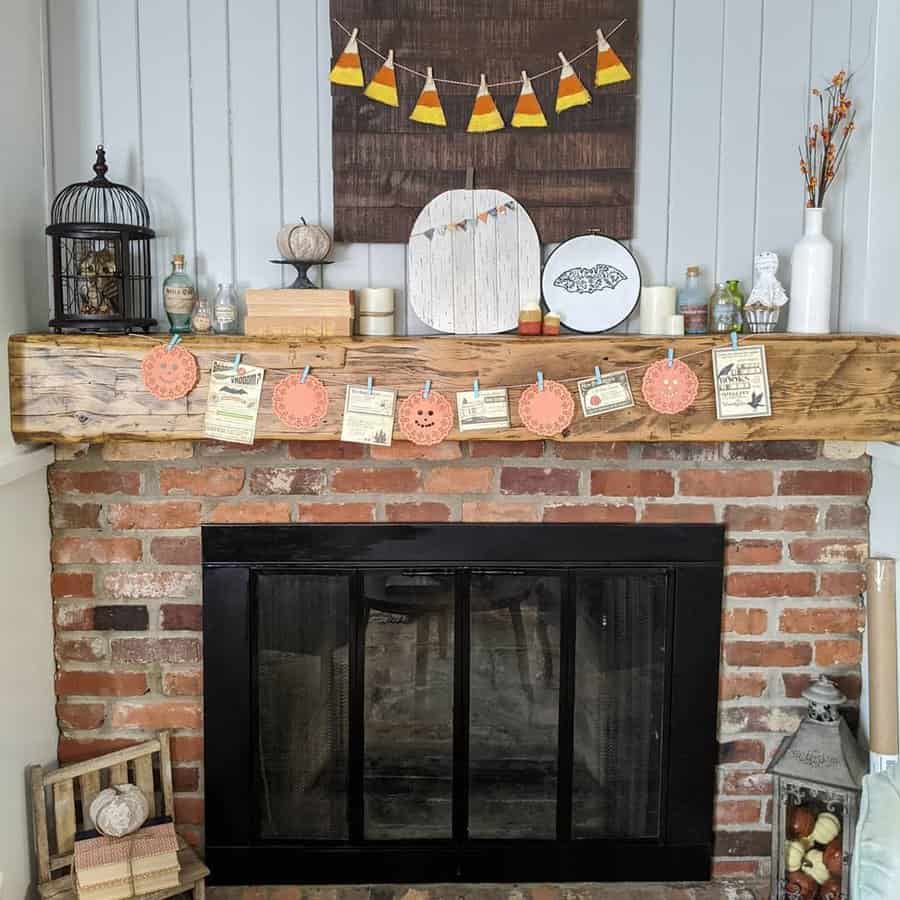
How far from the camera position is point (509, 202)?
6.97 feet

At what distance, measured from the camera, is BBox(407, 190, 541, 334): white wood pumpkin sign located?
83.4 inches

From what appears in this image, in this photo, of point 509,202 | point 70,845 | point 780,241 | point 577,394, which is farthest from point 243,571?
point 780,241

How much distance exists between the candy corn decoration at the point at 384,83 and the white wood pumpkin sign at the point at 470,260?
23cm

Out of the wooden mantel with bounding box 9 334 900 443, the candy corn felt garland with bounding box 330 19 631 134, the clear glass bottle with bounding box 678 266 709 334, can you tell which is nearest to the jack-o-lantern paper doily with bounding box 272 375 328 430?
the wooden mantel with bounding box 9 334 900 443

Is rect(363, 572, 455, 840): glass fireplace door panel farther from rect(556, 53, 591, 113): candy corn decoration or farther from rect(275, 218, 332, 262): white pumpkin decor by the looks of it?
rect(556, 53, 591, 113): candy corn decoration

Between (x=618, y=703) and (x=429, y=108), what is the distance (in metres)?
1.31

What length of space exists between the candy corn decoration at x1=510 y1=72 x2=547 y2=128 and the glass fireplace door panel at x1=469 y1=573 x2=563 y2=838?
3.05ft

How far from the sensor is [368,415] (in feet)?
6.48

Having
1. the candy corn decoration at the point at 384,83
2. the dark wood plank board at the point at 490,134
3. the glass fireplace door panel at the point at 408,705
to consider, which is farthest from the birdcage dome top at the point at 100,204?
the glass fireplace door panel at the point at 408,705

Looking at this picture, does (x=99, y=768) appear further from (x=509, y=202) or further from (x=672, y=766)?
(x=509, y=202)

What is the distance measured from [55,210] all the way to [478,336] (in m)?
0.87

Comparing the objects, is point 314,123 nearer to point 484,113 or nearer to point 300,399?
point 484,113

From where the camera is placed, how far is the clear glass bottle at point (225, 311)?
208 cm

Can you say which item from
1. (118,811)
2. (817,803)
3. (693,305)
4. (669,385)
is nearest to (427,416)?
(669,385)
